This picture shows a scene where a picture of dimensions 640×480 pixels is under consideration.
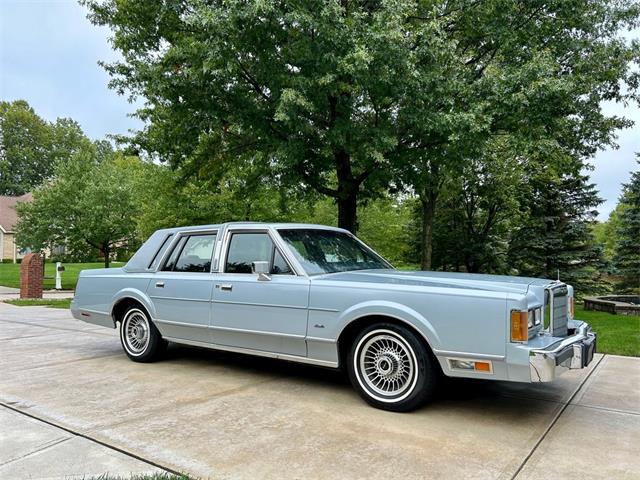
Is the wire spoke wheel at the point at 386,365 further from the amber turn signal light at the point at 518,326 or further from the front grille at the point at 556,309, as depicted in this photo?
the front grille at the point at 556,309

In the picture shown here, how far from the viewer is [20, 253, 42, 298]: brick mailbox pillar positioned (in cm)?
1602

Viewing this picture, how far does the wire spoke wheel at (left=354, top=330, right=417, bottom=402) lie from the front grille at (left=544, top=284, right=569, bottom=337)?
1.26 meters

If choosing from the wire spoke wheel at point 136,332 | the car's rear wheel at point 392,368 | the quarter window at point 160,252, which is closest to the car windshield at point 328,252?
the car's rear wheel at point 392,368

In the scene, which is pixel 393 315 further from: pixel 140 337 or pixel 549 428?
pixel 140 337

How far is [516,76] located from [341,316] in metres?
6.34

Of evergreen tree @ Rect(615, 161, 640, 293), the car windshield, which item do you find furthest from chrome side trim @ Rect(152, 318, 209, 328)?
evergreen tree @ Rect(615, 161, 640, 293)

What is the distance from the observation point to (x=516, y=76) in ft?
28.9

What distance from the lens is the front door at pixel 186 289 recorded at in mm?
5773

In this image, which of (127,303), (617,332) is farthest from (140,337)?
(617,332)

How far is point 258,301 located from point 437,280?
1844 millimetres

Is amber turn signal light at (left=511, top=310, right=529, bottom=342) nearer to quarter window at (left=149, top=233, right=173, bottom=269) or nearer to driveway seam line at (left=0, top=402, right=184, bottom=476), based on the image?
driveway seam line at (left=0, top=402, right=184, bottom=476)

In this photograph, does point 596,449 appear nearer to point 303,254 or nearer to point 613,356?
point 303,254

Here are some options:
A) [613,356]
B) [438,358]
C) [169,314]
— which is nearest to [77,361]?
[169,314]

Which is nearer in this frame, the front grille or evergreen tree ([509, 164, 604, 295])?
the front grille
